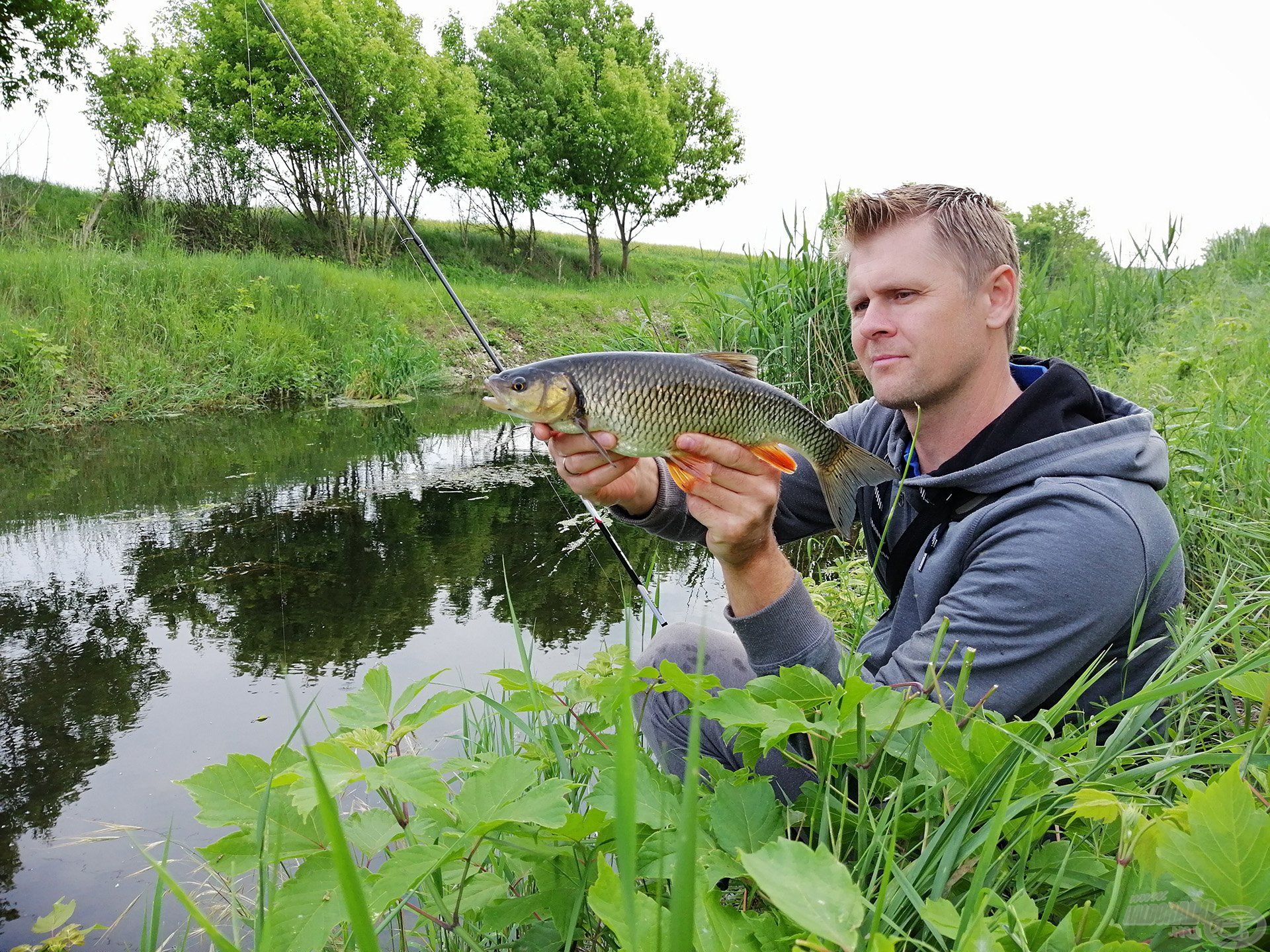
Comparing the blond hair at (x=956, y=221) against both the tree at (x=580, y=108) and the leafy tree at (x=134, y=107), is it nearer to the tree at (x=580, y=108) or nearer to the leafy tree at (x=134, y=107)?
the leafy tree at (x=134, y=107)

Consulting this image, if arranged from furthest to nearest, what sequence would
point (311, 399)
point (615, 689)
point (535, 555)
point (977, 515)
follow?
point (311, 399), point (535, 555), point (977, 515), point (615, 689)

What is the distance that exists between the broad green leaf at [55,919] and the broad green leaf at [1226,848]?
2.40m

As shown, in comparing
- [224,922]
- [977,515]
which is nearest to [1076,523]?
[977,515]

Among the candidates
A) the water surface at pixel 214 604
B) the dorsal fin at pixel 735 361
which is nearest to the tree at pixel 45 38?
the water surface at pixel 214 604

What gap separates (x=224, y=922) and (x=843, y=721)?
1.90 meters

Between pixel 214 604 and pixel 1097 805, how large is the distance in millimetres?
4333

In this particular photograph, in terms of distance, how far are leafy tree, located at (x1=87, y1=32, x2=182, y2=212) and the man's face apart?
1712cm

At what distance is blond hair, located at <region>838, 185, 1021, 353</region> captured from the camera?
84.9 inches

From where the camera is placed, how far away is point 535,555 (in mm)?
5164

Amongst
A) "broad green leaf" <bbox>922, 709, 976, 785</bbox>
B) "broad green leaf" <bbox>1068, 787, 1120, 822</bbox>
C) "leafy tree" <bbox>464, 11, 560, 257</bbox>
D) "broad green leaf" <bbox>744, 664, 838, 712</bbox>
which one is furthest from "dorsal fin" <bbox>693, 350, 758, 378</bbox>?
"leafy tree" <bbox>464, 11, 560, 257</bbox>

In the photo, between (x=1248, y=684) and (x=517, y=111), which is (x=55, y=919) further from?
(x=517, y=111)

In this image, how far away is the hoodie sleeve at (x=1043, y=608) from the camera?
1.54 m

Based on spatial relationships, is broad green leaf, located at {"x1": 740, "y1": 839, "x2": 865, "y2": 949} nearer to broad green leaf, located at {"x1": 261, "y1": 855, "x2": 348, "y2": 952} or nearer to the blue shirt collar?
broad green leaf, located at {"x1": 261, "y1": 855, "x2": 348, "y2": 952}

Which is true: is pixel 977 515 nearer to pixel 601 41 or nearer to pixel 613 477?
pixel 613 477
